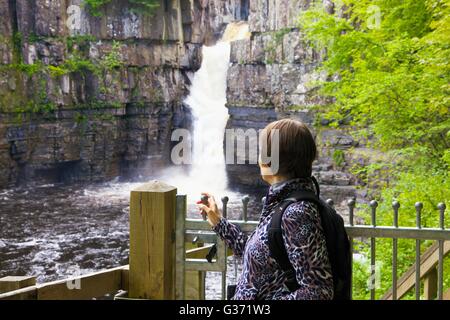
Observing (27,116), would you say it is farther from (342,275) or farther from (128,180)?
(342,275)

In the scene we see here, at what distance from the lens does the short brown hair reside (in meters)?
2.82

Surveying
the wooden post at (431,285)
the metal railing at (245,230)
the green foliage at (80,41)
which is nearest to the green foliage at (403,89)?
the wooden post at (431,285)

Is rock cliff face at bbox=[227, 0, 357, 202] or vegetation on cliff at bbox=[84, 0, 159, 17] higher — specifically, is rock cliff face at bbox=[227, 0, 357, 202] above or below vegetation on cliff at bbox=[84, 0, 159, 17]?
below

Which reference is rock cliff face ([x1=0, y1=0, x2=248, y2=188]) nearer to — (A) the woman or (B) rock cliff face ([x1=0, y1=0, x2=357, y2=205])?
(B) rock cliff face ([x1=0, y1=0, x2=357, y2=205])

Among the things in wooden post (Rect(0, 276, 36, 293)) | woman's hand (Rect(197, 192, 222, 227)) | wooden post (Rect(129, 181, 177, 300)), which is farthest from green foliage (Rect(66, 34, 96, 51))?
woman's hand (Rect(197, 192, 222, 227))

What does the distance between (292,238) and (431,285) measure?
202 centimetres

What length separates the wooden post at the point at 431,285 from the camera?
4.32m

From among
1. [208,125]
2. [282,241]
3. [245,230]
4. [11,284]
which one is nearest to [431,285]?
[245,230]

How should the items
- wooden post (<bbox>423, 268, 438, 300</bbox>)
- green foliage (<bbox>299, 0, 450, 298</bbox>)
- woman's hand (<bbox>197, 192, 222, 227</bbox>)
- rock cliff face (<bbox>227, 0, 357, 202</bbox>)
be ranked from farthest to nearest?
1. rock cliff face (<bbox>227, 0, 357, 202</bbox>)
2. green foliage (<bbox>299, 0, 450, 298</bbox>)
3. wooden post (<bbox>423, 268, 438, 300</bbox>)
4. woman's hand (<bbox>197, 192, 222, 227</bbox>)

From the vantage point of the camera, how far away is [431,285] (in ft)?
14.2

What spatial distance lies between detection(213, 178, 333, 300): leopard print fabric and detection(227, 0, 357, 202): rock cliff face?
27.1 meters

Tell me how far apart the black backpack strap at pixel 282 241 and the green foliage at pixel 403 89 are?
6.25m

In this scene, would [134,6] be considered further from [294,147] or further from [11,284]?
[294,147]
